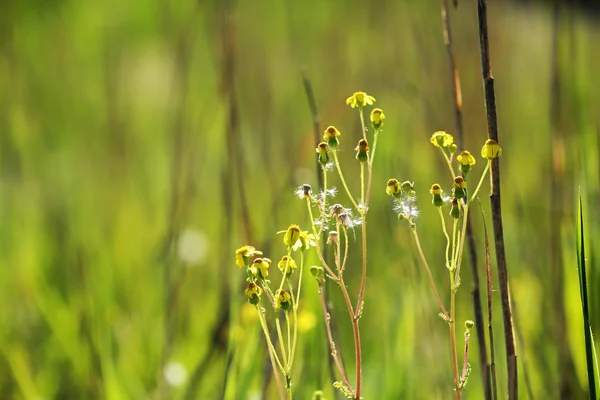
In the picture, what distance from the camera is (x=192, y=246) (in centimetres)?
176

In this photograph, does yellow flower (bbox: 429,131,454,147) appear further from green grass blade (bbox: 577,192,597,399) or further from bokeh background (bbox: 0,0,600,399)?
bokeh background (bbox: 0,0,600,399)

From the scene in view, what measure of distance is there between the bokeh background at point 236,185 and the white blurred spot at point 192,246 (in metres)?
0.01

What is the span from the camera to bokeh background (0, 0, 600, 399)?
1.01 metres

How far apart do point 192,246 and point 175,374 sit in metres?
0.76

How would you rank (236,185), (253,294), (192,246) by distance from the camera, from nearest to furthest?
(253,294) → (192,246) → (236,185)

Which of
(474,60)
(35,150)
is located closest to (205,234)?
(35,150)

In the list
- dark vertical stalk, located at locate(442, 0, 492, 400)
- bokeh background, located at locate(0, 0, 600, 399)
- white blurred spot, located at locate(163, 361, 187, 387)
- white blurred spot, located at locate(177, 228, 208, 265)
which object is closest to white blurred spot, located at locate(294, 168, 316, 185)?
bokeh background, located at locate(0, 0, 600, 399)

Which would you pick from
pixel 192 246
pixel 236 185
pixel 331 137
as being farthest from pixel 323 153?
pixel 236 185

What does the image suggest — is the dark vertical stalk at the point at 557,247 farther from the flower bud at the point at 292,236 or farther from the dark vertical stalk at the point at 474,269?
the flower bud at the point at 292,236

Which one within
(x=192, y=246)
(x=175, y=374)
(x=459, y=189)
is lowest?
(x=175, y=374)

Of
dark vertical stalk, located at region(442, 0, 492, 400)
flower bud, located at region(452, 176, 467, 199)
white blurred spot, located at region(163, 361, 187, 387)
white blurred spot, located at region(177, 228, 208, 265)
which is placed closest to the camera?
flower bud, located at region(452, 176, 467, 199)

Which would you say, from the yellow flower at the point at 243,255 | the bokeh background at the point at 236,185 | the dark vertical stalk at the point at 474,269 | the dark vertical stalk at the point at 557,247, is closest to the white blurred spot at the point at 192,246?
the bokeh background at the point at 236,185

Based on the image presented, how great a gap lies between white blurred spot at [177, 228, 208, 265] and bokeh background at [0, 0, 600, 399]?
0.04ft

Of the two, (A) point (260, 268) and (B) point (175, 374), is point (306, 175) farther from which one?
(A) point (260, 268)
